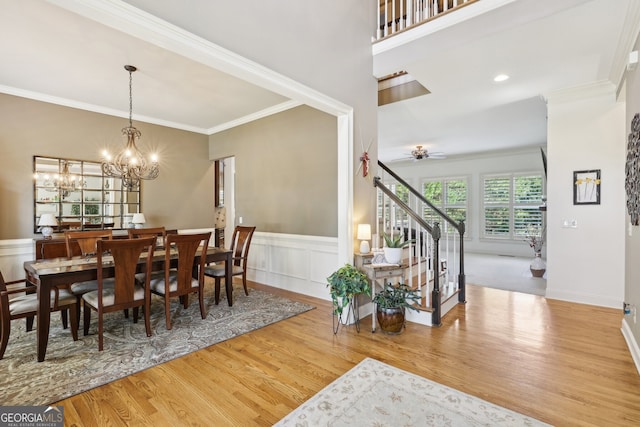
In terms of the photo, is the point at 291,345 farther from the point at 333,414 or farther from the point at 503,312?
the point at 503,312

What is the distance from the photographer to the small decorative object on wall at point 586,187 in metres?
3.99

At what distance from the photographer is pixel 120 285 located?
9.42 feet

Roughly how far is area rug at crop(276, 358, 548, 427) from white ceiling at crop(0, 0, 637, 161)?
2.57 m

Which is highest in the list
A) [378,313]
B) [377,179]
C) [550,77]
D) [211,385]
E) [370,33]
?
[370,33]

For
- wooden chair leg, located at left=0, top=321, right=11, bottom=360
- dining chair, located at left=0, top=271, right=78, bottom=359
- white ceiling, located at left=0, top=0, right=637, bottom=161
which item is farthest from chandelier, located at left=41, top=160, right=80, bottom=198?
wooden chair leg, located at left=0, top=321, right=11, bottom=360

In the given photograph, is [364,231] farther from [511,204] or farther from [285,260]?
[511,204]

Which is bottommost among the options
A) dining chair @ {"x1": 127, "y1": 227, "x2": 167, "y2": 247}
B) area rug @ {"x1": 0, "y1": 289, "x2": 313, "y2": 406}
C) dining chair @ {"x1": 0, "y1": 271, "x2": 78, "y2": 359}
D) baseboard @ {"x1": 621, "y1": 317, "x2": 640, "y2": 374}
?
area rug @ {"x1": 0, "y1": 289, "x2": 313, "y2": 406}

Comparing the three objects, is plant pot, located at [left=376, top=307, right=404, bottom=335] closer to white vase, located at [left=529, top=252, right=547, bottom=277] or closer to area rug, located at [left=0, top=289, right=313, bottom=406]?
area rug, located at [left=0, top=289, right=313, bottom=406]

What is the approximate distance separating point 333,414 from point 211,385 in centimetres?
96

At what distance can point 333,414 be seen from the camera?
1.89 m

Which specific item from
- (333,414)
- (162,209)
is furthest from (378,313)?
(162,209)

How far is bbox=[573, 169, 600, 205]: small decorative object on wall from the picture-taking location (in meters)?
Answer: 3.99

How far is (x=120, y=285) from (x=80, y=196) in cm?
297

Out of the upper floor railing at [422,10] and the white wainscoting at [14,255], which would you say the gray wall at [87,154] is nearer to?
the white wainscoting at [14,255]
